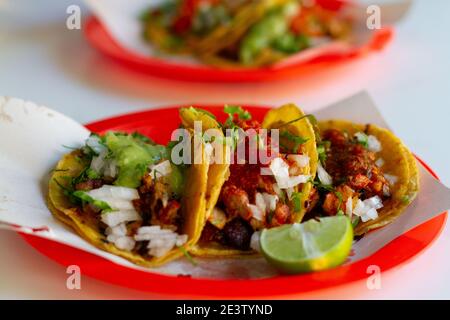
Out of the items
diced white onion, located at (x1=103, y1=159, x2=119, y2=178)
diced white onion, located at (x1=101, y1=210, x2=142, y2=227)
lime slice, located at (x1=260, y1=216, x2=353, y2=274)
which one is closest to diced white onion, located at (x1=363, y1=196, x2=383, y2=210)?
lime slice, located at (x1=260, y1=216, x2=353, y2=274)

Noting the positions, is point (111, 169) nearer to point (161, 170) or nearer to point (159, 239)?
point (161, 170)

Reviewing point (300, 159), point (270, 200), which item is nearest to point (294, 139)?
point (300, 159)

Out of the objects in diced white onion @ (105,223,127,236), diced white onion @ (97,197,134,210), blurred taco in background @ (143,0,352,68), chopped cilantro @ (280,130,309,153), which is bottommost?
diced white onion @ (105,223,127,236)

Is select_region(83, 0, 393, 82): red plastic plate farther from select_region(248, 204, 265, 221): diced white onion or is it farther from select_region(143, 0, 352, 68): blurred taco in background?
select_region(248, 204, 265, 221): diced white onion

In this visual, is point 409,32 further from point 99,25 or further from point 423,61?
point 99,25

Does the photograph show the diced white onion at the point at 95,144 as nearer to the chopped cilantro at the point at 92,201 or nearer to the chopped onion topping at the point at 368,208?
the chopped cilantro at the point at 92,201

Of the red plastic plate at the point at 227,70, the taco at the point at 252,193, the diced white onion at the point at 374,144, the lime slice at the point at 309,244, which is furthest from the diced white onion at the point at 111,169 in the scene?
the red plastic plate at the point at 227,70

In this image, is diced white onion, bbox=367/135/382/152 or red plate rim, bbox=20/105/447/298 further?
diced white onion, bbox=367/135/382/152

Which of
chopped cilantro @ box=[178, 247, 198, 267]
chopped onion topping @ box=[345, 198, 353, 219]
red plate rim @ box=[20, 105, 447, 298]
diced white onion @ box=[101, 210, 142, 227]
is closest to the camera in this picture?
red plate rim @ box=[20, 105, 447, 298]
